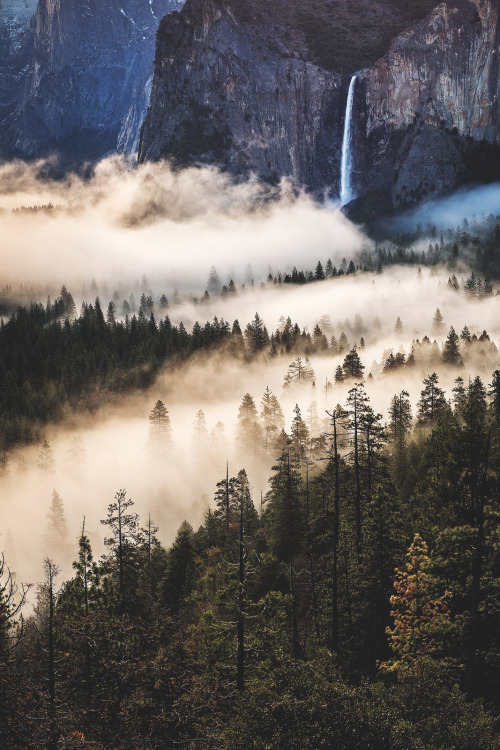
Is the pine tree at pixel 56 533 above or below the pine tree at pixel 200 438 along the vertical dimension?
below

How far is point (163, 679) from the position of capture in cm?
2953

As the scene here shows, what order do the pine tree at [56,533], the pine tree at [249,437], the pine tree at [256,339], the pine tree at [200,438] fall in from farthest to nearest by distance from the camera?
the pine tree at [256,339]
the pine tree at [200,438]
the pine tree at [249,437]
the pine tree at [56,533]

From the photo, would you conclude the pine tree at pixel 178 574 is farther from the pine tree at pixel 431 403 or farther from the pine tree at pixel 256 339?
the pine tree at pixel 256 339

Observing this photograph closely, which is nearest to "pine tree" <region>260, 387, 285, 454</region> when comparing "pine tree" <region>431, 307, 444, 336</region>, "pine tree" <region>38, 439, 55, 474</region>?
"pine tree" <region>38, 439, 55, 474</region>

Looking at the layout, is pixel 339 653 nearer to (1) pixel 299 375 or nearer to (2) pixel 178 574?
(2) pixel 178 574

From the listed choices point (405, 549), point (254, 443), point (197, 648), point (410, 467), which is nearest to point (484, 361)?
point (254, 443)

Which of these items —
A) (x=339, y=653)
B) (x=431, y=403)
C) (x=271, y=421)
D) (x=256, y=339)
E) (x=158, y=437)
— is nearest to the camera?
(x=339, y=653)

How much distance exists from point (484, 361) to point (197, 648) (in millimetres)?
120191

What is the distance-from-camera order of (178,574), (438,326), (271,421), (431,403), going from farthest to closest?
(438,326)
(271,421)
(431,403)
(178,574)

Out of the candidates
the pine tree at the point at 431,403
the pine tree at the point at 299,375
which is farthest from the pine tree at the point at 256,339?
the pine tree at the point at 431,403

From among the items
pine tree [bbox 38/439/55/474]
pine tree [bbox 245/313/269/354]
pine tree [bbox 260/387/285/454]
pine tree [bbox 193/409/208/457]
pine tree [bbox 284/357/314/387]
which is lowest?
pine tree [bbox 38/439/55/474]

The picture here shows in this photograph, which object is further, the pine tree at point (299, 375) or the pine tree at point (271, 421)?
the pine tree at point (299, 375)

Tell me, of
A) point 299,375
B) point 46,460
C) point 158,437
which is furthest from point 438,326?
point 46,460

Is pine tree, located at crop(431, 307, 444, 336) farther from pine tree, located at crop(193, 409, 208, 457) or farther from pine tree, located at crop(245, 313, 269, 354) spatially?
pine tree, located at crop(193, 409, 208, 457)
